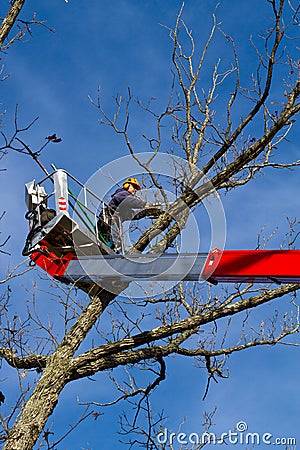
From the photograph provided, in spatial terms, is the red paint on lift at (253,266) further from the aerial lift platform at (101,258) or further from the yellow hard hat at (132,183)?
the yellow hard hat at (132,183)

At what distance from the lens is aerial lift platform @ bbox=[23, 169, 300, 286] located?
21.2 ft

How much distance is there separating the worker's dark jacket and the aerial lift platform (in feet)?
0.72

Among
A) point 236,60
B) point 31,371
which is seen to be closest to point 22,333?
point 31,371

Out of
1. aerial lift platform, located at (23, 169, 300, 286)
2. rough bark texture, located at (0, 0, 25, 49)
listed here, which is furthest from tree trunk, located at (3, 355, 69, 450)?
rough bark texture, located at (0, 0, 25, 49)

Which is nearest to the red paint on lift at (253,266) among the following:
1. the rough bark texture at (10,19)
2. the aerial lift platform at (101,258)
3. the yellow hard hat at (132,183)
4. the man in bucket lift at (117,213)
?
the aerial lift platform at (101,258)

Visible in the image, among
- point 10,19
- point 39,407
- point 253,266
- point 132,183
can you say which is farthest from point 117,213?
point 10,19

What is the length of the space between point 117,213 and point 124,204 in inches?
5.9

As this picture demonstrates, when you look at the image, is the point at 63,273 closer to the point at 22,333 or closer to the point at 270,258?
the point at 22,333

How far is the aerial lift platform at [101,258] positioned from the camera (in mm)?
6465

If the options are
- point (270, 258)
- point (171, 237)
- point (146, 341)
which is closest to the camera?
point (270, 258)

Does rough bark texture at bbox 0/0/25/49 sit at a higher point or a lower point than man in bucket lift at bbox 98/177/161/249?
higher

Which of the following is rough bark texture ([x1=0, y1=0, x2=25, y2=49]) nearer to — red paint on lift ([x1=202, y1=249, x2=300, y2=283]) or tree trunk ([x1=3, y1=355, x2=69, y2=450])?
red paint on lift ([x1=202, y1=249, x2=300, y2=283])

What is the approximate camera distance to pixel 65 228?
6914 millimetres

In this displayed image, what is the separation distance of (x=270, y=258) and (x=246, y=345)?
7.59 ft
